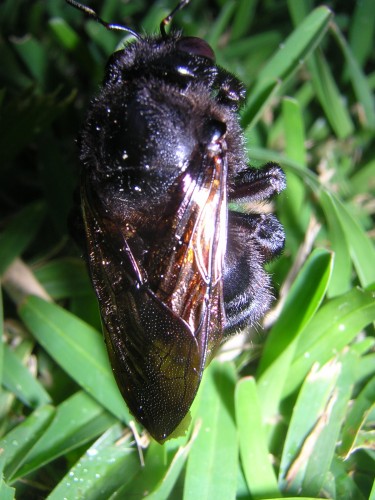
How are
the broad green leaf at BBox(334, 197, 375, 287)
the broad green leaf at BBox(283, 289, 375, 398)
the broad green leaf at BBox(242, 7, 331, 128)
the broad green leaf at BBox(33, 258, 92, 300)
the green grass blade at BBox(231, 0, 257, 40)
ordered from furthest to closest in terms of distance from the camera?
the green grass blade at BBox(231, 0, 257, 40) < the broad green leaf at BBox(242, 7, 331, 128) < the broad green leaf at BBox(33, 258, 92, 300) < the broad green leaf at BBox(334, 197, 375, 287) < the broad green leaf at BBox(283, 289, 375, 398)

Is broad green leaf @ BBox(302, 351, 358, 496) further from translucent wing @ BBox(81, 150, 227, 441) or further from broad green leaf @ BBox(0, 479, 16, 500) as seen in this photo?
broad green leaf @ BBox(0, 479, 16, 500)

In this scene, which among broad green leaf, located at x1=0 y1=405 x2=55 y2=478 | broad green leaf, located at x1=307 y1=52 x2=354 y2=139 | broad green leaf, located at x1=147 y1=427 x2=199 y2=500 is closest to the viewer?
broad green leaf, located at x1=147 y1=427 x2=199 y2=500

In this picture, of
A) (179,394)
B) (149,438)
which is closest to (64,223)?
(149,438)

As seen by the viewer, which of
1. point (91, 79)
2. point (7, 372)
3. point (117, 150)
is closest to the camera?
point (117, 150)

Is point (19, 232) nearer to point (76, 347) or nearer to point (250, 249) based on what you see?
point (76, 347)

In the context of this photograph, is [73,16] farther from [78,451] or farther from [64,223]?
[78,451]

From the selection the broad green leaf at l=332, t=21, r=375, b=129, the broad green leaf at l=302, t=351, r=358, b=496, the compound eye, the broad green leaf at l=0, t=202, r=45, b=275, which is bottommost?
the broad green leaf at l=302, t=351, r=358, b=496

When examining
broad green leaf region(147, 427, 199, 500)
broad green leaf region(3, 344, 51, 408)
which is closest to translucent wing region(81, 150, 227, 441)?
broad green leaf region(147, 427, 199, 500)
